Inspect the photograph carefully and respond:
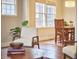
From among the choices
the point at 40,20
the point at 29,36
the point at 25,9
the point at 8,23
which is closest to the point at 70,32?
the point at 40,20

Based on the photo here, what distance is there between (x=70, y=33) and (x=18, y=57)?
6.11m

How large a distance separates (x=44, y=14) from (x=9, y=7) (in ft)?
8.97

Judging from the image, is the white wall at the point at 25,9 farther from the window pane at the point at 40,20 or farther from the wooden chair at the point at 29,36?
the wooden chair at the point at 29,36

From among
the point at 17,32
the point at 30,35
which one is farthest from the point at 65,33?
the point at 30,35

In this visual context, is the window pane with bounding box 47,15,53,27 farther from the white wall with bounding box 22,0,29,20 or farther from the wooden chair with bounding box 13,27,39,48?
the wooden chair with bounding box 13,27,39,48

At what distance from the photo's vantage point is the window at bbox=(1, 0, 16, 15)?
25.1 feet

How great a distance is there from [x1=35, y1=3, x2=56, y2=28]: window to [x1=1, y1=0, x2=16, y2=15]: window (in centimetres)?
157

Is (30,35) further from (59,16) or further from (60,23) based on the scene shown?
(59,16)

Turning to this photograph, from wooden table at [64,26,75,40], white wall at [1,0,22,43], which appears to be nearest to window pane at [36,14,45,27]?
white wall at [1,0,22,43]

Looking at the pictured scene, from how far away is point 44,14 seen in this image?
10117mm

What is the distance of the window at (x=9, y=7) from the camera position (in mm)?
7660

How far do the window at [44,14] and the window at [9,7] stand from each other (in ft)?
5.16

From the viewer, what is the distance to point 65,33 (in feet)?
28.2

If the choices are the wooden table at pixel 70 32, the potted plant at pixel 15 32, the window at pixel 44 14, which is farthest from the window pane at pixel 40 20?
the potted plant at pixel 15 32
